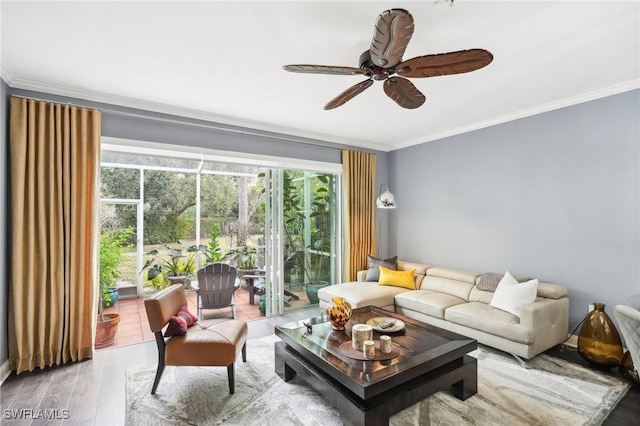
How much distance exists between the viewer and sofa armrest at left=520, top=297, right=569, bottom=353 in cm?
288

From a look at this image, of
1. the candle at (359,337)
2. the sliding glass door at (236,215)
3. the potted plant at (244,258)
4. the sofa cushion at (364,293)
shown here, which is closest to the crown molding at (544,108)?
the sliding glass door at (236,215)

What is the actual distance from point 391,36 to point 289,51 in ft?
3.40

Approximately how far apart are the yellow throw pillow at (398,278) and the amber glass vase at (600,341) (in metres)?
1.85

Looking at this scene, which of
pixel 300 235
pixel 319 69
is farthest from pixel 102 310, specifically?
pixel 319 69

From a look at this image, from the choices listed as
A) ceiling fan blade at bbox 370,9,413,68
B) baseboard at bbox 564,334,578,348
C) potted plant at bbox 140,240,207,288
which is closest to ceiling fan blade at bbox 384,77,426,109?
ceiling fan blade at bbox 370,9,413,68

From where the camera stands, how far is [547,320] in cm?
300

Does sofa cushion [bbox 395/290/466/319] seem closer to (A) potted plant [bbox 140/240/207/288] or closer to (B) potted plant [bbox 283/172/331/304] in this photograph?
(B) potted plant [bbox 283/172/331/304]

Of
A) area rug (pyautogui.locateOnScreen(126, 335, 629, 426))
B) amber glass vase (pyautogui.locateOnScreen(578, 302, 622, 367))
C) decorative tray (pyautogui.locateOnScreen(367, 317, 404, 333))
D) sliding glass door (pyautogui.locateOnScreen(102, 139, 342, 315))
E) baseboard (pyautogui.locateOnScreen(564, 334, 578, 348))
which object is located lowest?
area rug (pyautogui.locateOnScreen(126, 335, 629, 426))

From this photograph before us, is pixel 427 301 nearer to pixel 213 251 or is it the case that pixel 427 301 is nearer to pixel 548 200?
pixel 548 200

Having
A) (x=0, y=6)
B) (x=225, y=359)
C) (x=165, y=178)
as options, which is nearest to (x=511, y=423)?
(x=225, y=359)

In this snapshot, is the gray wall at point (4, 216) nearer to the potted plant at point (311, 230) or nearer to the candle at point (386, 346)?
the potted plant at point (311, 230)

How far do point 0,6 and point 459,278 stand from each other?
4760mm

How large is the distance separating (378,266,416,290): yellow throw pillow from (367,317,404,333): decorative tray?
1.53 meters

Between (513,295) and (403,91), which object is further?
(513,295)
